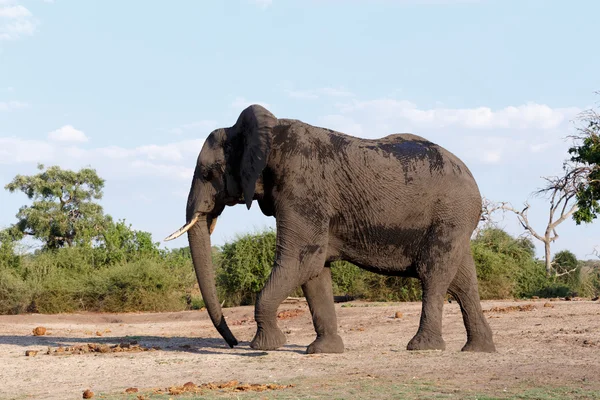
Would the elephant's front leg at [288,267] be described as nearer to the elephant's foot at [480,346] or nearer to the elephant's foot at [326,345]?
the elephant's foot at [326,345]

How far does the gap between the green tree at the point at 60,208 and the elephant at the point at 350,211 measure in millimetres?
31831

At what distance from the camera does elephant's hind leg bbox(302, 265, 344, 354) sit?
11.2 metres

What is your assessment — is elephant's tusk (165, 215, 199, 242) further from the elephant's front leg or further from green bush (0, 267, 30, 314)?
green bush (0, 267, 30, 314)

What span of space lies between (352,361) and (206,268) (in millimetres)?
2793

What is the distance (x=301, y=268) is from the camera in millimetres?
10766

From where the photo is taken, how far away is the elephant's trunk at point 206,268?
11.8 meters

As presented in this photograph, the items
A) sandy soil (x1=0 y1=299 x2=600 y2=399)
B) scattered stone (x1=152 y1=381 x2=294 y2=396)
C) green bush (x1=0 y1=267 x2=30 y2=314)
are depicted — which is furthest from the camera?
green bush (x1=0 y1=267 x2=30 y2=314)

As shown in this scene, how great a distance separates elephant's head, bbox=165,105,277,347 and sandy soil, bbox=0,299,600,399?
4.52 feet

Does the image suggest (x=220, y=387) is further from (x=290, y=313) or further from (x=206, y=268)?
(x=290, y=313)

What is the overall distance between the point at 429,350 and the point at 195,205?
12.5ft

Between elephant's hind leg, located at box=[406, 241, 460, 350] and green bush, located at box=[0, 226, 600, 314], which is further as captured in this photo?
green bush, located at box=[0, 226, 600, 314]

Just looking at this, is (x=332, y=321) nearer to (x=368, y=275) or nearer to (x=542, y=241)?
(x=368, y=275)

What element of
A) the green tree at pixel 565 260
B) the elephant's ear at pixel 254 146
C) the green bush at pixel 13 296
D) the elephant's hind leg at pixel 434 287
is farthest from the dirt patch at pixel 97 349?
the green tree at pixel 565 260

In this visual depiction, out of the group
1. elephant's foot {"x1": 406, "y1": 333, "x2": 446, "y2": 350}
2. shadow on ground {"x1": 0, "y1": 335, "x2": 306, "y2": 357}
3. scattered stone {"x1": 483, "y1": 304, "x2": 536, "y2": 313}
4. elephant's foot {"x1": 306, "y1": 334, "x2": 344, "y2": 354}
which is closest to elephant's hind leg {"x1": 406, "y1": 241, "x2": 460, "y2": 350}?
elephant's foot {"x1": 406, "y1": 333, "x2": 446, "y2": 350}
